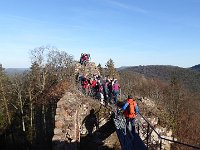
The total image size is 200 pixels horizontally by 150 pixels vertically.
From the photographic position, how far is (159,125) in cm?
2269

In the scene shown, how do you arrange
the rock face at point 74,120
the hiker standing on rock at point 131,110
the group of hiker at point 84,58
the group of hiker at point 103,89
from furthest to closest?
the group of hiker at point 84,58 → the group of hiker at point 103,89 → the rock face at point 74,120 → the hiker standing on rock at point 131,110

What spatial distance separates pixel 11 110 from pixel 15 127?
8.34 ft

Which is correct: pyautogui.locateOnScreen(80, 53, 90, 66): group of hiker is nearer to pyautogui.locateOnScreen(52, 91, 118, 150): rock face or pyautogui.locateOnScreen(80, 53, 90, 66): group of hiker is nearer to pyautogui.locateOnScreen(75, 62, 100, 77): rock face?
pyautogui.locateOnScreen(75, 62, 100, 77): rock face

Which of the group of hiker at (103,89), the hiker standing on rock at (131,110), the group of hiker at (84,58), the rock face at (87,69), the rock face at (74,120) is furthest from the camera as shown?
the group of hiker at (84,58)

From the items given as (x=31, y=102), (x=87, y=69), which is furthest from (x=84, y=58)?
(x=31, y=102)

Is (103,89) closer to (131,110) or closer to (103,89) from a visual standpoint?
(103,89)

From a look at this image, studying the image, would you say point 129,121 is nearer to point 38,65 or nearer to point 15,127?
point 38,65

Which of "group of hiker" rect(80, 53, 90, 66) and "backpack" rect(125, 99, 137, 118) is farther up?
"group of hiker" rect(80, 53, 90, 66)

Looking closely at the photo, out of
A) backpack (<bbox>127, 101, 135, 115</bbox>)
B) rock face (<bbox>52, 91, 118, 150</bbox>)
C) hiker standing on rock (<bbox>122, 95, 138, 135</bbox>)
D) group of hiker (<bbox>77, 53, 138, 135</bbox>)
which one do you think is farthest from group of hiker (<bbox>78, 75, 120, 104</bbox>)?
backpack (<bbox>127, 101, 135, 115</bbox>)

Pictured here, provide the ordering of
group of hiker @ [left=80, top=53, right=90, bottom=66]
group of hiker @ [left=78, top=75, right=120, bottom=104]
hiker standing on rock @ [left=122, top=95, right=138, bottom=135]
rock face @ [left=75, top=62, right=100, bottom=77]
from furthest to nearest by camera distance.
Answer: group of hiker @ [left=80, top=53, right=90, bottom=66] → rock face @ [left=75, top=62, right=100, bottom=77] → group of hiker @ [left=78, top=75, right=120, bottom=104] → hiker standing on rock @ [left=122, top=95, right=138, bottom=135]

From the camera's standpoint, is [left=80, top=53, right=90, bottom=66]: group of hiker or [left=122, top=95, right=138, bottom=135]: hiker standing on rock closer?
[left=122, top=95, right=138, bottom=135]: hiker standing on rock

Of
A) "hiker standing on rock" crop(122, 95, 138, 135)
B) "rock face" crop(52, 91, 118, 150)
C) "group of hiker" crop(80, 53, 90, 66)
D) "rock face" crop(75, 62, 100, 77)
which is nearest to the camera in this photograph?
"hiker standing on rock" crop(122, 95, 138, 135)

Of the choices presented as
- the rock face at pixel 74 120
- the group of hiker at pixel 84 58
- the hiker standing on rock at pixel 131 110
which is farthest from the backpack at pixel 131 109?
the group of hiker at pixel 84 58

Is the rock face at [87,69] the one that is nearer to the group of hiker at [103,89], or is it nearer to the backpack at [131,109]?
the group of hiker at [103,89]
